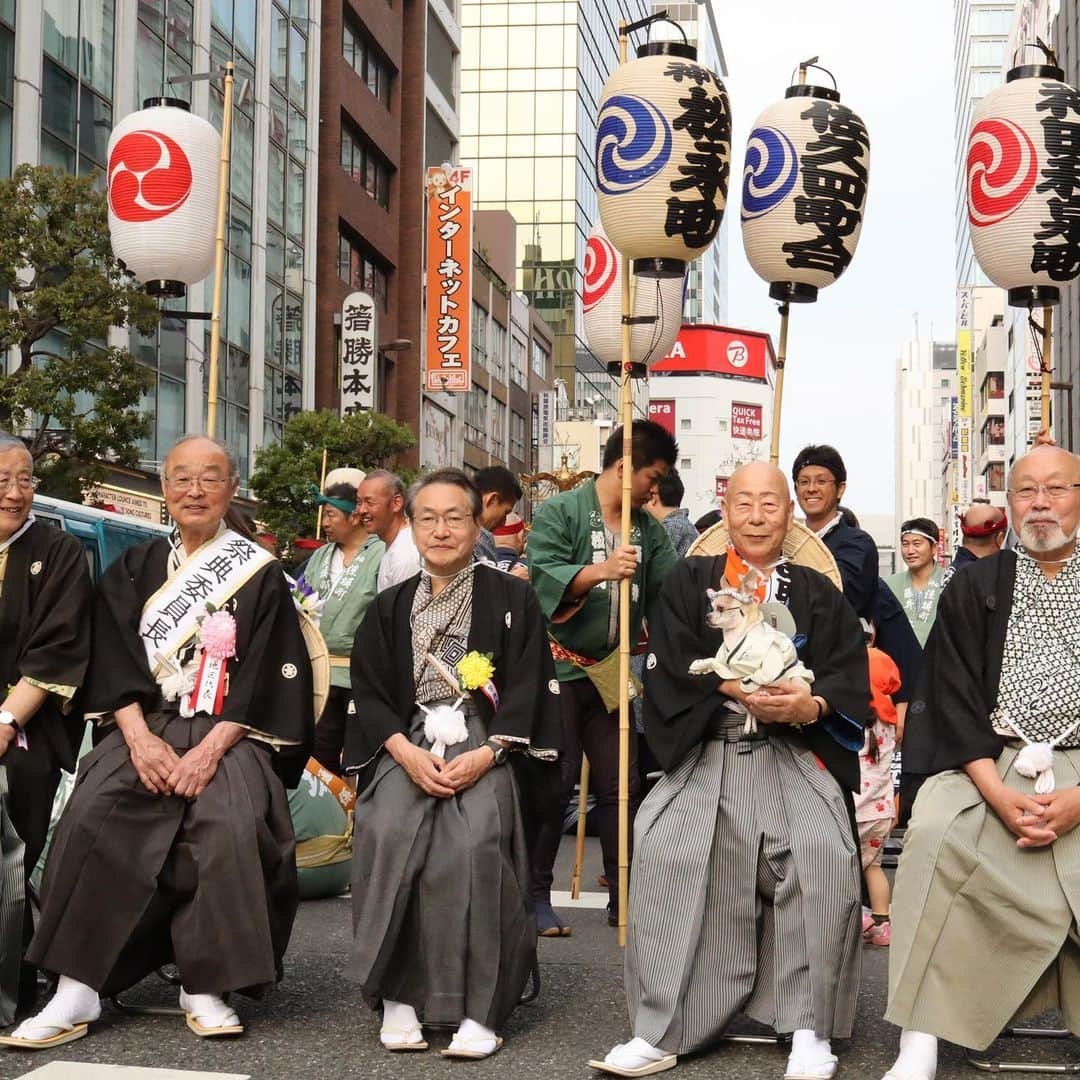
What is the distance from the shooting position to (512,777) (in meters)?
4.75

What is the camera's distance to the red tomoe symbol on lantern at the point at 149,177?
7.89m

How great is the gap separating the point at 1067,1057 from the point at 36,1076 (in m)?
2.91

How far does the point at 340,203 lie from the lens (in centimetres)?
3541

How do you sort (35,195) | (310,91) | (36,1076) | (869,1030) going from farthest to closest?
(310,91) → (35,195) → (869,1030) → (36,1076)

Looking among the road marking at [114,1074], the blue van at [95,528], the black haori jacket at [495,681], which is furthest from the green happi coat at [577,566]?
the blue van at [95,528]

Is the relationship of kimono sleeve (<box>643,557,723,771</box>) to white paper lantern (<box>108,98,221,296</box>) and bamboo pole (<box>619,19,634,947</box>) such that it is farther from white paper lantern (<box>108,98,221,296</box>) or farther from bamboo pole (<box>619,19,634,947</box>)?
white paper lantern (<box>108,98,221,296</box>)

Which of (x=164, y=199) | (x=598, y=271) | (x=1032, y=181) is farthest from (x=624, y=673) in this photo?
(x=598, y=271)

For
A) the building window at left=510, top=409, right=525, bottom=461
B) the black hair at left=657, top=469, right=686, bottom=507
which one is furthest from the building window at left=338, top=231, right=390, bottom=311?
the black hair at left=657, top=469, right=686, bottom=507

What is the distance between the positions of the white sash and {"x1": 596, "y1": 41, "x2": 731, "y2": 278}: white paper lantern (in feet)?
7.92

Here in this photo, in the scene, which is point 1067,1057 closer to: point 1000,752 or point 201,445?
point 1000,752

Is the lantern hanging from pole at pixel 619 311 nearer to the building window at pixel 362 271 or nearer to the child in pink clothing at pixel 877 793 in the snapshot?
the child in pink clothing at pixel 877 793

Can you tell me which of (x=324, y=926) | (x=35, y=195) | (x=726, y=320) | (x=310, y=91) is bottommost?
(x=324, y=926)

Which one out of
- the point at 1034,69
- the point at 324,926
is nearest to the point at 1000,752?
the point at 324,926

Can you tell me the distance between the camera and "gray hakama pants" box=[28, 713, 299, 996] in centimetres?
446
